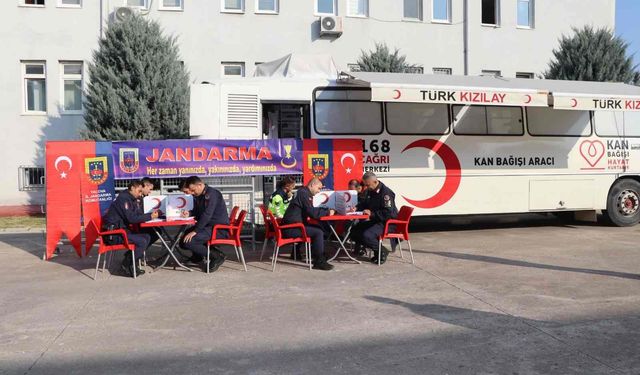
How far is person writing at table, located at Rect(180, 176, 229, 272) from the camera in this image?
752cm

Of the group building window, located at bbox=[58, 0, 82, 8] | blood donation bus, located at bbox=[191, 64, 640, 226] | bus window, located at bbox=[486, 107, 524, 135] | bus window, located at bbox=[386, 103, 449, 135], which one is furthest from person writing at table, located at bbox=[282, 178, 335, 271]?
building window, located at bbox=[58, 0, 82, 8]

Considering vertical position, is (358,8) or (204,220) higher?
(358,8)

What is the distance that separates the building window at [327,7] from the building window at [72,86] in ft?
25.1

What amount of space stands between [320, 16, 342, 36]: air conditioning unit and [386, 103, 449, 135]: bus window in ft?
25.5

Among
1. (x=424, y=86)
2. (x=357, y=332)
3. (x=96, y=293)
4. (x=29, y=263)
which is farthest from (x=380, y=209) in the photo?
(x=29, y=263)

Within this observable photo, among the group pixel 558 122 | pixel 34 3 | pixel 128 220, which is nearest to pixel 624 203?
pixel 558 122

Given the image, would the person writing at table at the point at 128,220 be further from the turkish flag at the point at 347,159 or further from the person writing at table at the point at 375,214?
the turkish flag at the point at 347,159

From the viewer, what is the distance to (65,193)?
28.5ft

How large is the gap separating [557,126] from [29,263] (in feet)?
33.1

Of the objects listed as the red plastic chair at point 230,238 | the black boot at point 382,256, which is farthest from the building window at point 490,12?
Result: the red plastic chair at point 230,238

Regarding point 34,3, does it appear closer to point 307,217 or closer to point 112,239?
point 112,239

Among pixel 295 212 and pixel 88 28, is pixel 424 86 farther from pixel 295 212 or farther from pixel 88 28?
pixel 88 28

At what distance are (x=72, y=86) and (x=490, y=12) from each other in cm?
1432

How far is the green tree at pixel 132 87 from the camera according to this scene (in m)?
13.6
